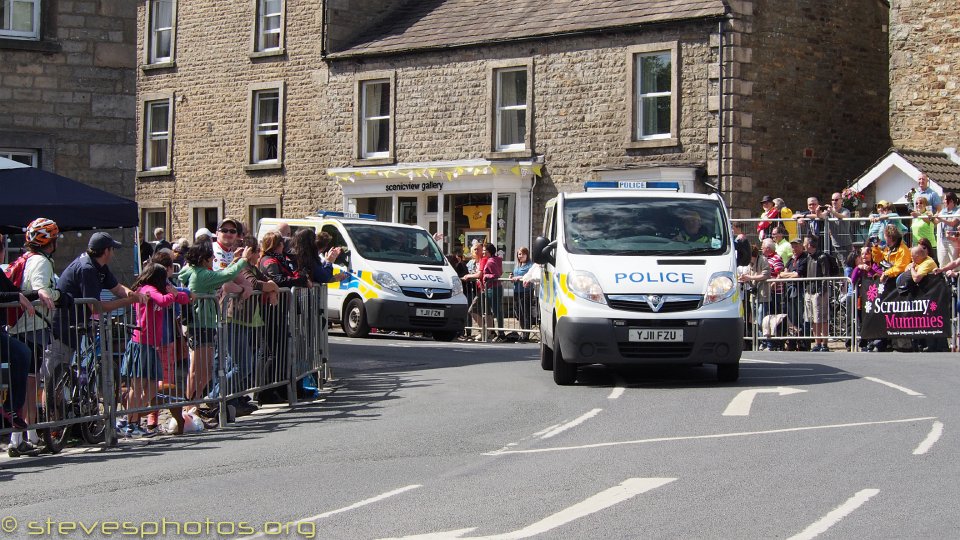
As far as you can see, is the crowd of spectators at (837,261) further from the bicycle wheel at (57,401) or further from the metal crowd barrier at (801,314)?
the bicycle wheel at (57,401)

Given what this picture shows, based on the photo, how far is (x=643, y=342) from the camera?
15.2m

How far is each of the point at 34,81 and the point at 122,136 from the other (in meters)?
1.52

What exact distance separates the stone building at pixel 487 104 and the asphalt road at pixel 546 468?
635 inches

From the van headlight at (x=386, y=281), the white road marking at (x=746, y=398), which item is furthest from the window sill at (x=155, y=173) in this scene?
the white road marking at (x=746, y=398)

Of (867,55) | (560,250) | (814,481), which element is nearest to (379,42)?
(867,55)

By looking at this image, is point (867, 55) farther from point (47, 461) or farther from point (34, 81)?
point (47, 461)

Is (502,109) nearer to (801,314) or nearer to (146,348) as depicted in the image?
(801,314)

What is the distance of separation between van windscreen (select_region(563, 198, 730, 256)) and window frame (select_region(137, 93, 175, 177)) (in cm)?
2738

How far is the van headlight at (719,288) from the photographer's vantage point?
15.3m

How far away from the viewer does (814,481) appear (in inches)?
360

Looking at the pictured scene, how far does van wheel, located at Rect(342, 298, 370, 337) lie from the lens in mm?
25453

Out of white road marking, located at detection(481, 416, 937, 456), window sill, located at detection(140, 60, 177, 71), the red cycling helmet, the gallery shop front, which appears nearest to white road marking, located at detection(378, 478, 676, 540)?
white road marking, located at detection(481, 416, 937, 456)

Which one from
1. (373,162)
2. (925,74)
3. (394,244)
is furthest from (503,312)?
(373,162)

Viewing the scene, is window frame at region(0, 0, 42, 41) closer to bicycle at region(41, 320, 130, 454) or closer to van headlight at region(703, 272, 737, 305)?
bicycle at region(41, 320, 130, 454)
